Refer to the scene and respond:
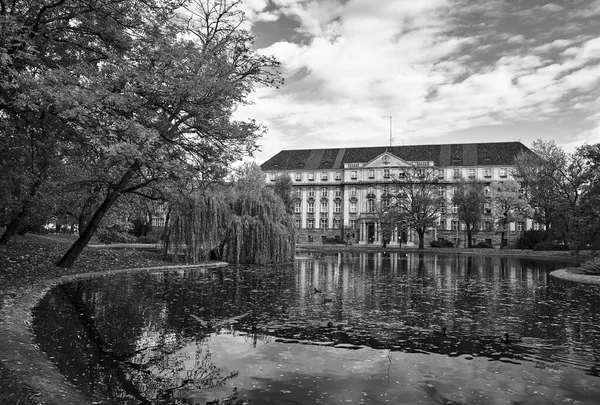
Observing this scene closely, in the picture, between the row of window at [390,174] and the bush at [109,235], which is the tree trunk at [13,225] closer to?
the bush at [109,235]

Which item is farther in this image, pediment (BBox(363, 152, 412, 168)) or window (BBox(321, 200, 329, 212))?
window (BBox(321, 200, 329, 212))

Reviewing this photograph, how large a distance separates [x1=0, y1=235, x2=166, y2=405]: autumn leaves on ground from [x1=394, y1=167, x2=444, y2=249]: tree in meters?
49.3

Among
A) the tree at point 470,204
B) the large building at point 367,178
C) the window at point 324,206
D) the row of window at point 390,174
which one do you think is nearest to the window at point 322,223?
the large building at point 367,178

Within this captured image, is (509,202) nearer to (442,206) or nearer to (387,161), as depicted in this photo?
(442,206)

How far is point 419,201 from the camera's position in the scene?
246ft

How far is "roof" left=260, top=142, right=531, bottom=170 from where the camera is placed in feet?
324

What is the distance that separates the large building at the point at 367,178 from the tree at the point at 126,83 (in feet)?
244

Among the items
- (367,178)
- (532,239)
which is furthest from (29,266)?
(367,178)

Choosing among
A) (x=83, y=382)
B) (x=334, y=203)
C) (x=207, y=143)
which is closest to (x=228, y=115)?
(x=207, y=143)

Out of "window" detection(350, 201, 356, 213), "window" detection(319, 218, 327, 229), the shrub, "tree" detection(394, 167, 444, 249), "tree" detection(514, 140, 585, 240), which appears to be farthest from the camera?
"window" detection(319, 218, 327, 229)

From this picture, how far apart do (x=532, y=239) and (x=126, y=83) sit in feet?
234

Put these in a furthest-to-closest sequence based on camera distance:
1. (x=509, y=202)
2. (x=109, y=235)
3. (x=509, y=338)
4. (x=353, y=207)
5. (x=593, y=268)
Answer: (x=353, y=207) → (x=509, y=202) → (x=109, y=235) → (x=593, y=268) → (x=509, y=338)

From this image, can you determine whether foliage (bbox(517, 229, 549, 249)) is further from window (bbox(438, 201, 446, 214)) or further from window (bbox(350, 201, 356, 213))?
window (bbox(350, 201, 356, 213))

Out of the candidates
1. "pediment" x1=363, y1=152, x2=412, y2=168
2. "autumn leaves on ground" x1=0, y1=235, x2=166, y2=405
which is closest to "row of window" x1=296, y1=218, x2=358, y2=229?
"pediment" x1=363, y1=152, x2=412, y2=168
